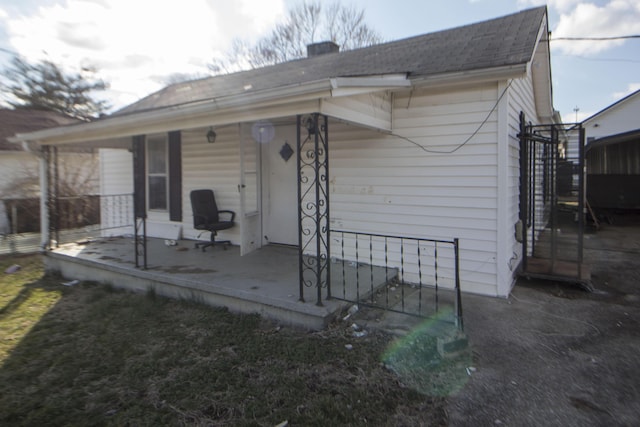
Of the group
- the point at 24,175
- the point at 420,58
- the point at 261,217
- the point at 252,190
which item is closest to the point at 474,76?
the point at 420,58

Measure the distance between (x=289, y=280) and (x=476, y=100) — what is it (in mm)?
3099

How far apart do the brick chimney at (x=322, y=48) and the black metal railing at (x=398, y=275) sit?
5.67 m

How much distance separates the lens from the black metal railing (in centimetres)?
423

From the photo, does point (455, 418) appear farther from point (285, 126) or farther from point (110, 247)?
point (110, 247)

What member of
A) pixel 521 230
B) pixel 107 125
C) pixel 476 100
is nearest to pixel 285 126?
pixel 107 125

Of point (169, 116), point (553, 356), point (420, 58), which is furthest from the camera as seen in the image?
point (420, 58)

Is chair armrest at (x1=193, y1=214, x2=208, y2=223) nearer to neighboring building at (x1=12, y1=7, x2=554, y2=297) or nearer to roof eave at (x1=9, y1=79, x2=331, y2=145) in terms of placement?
neighboring building at (x1=12, y1=7, x2=554, y2=297)

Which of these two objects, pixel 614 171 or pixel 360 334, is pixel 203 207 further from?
pixel 614 171

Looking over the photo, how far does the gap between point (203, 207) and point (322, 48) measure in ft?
17.4

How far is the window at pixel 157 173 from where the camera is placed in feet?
25.3

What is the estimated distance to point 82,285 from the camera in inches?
225

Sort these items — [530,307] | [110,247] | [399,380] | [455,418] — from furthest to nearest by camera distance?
[110,247] → [530,307] → [399,380] → [455,418]

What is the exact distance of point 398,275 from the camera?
16.8 ft

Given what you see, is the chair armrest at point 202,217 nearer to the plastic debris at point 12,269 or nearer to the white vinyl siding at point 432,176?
the white vinyl siding at point 432,176
